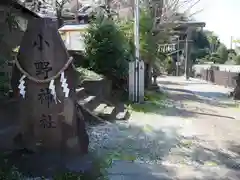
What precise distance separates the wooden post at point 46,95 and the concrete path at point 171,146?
1.11 meters

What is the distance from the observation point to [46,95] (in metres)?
5.51

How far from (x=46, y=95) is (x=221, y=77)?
78.2 feet

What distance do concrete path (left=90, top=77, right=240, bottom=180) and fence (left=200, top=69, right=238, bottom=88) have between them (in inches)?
499

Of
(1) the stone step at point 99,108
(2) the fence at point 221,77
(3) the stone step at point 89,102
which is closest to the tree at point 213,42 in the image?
(2) the fence at point 221,77

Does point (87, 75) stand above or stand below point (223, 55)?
below

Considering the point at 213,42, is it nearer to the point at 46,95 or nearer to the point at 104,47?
the point at 104,47

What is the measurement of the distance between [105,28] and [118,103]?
296cm

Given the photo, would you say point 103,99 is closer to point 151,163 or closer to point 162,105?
point 162,105

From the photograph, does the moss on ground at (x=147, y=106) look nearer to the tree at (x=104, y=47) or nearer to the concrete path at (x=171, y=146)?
the concrete path at (x=171, y=146)

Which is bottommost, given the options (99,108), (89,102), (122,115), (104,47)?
(122,115)

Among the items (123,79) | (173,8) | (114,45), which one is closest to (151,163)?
(114,45)

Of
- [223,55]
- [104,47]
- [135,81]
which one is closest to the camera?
[104,47]

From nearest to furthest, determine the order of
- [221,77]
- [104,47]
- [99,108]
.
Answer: [99,108] < [104,47] < [221,77]

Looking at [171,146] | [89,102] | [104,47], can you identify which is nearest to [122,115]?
[89,102]
